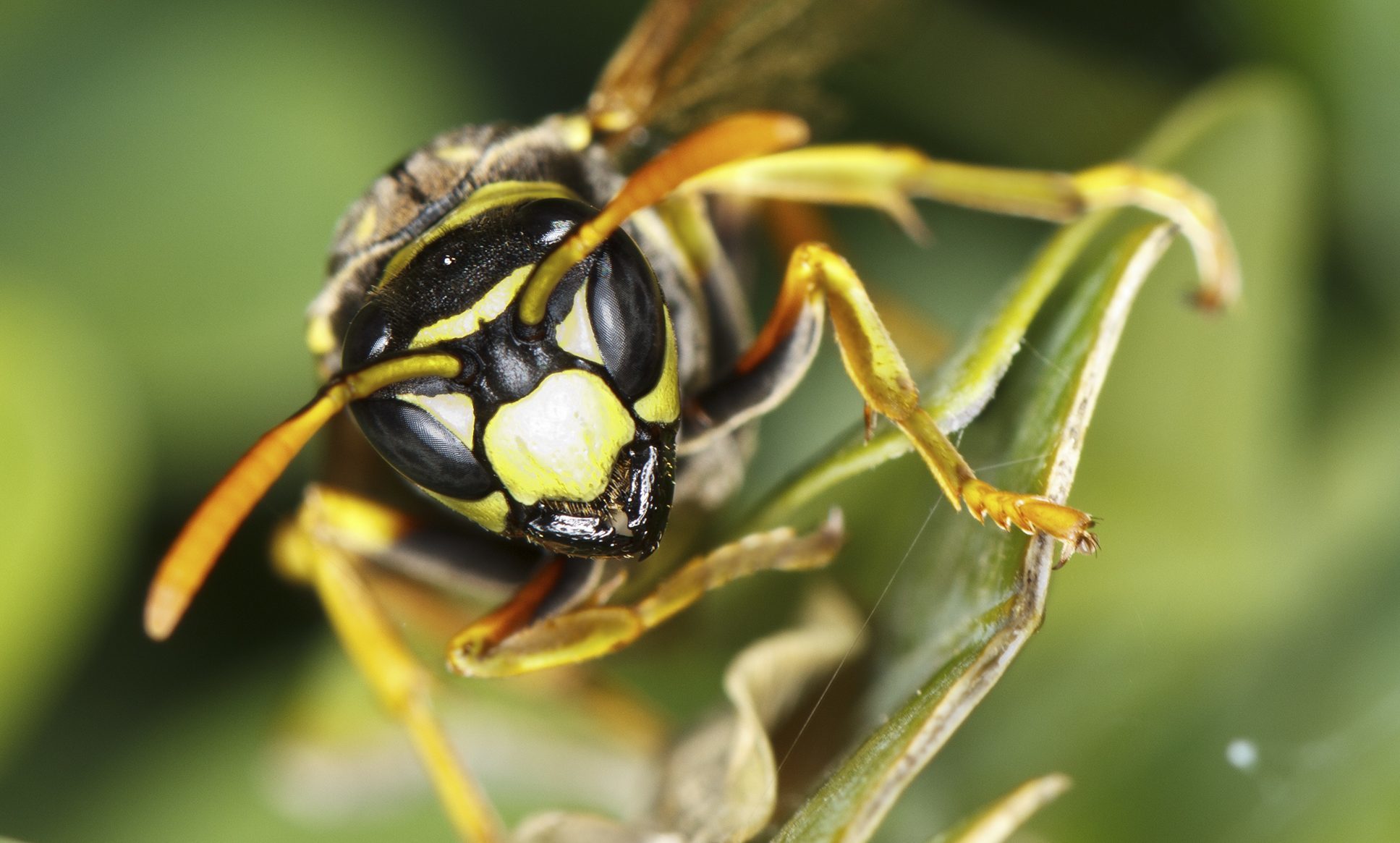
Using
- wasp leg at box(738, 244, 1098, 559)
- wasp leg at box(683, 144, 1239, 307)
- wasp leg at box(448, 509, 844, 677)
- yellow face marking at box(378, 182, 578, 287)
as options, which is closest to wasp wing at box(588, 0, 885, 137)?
wasp leg at box(683, 144, 1239, 307)

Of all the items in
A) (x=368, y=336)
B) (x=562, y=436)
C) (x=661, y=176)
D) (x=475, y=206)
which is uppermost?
(x=475, y=206)

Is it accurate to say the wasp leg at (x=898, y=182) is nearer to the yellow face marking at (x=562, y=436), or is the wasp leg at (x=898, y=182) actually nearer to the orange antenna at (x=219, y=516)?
the yellow face marking at (x=562, y=436)

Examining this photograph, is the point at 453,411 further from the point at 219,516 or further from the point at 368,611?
the point at 368,611

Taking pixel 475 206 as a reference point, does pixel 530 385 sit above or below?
below

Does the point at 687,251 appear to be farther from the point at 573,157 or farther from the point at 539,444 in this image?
the point at 539,444

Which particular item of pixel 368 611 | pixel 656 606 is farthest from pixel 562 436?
pixel 368 611

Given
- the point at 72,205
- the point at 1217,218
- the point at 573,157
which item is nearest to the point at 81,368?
the point at 72,205

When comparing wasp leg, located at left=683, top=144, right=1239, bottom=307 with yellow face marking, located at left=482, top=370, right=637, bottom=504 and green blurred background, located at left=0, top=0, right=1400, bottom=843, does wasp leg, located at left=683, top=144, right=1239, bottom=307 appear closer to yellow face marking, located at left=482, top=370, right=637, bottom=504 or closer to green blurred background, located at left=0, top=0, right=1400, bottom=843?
green blurred background, located at left=0, top=0, right=1400, bottom=843
